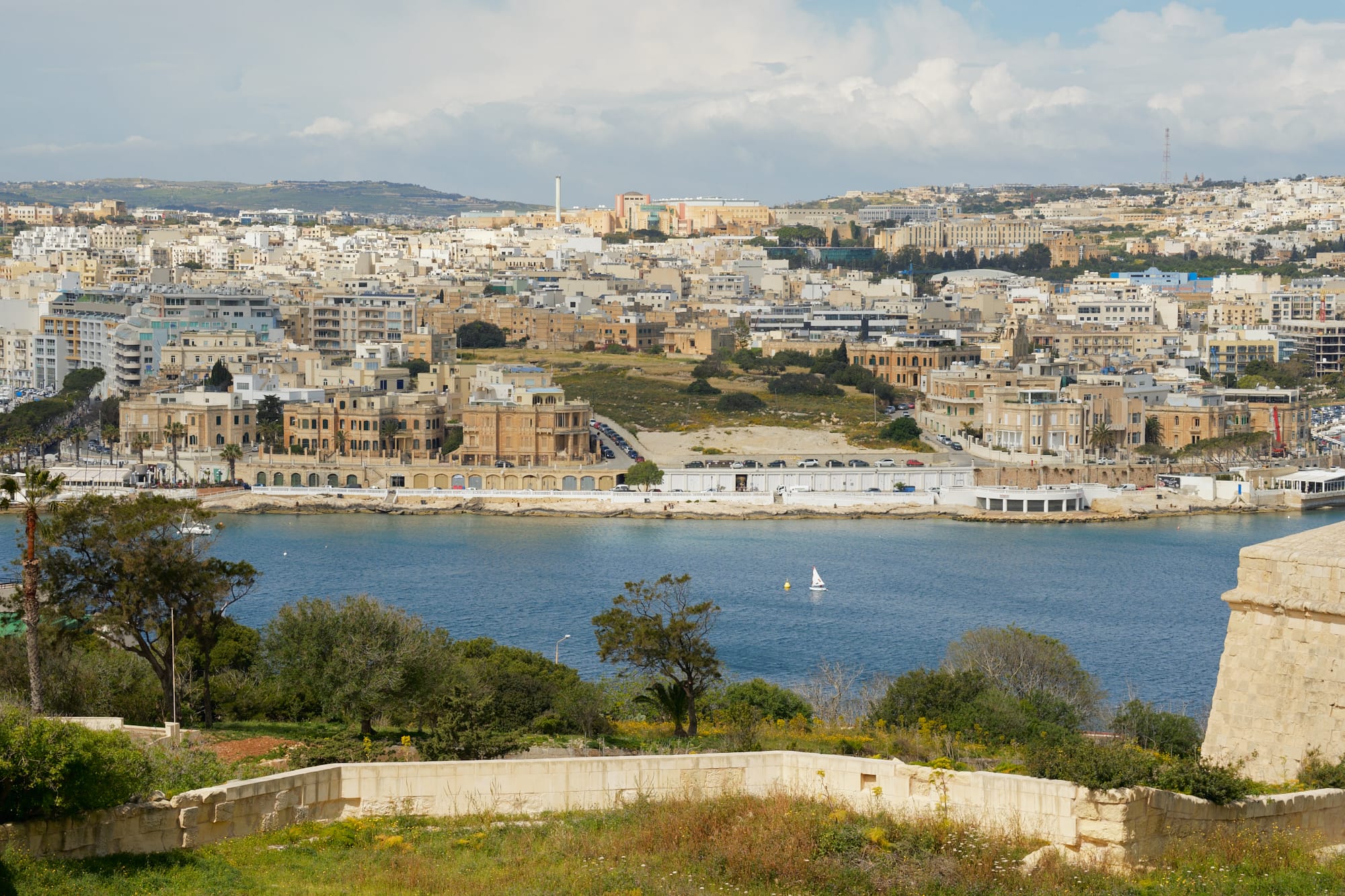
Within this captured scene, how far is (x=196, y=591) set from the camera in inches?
564

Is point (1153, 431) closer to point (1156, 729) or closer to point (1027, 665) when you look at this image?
point (1027, 665)

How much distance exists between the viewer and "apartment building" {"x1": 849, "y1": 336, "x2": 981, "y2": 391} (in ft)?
187

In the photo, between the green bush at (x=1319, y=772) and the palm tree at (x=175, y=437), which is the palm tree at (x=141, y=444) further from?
the green bush at (x=1319, y=772)

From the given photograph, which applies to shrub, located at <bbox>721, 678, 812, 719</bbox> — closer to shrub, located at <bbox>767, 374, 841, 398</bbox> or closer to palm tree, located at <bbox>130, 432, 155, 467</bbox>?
palm tree, located at <bbox>130, 432, 155, 467</bbox>

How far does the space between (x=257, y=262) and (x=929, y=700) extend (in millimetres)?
80863

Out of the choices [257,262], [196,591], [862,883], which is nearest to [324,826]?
[862,883]

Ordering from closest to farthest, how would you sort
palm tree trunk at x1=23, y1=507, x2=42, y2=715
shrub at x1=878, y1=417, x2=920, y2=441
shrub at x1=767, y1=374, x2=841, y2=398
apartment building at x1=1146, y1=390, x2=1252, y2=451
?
palm tree trunk at x1=23, y1=507, x2=42, y2=715
shrub at x1=878, y1=417, x2=920, y2=441
apartment building at x1=1146, y1=390, x2=1252, y2=451
shrub at x1=767, y1=374, x2=841, y2=398

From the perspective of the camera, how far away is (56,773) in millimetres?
7074

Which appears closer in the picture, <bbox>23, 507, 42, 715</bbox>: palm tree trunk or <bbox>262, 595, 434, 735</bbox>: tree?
<bbox>23, 507, 42, 715</bbox>: palm tree trunk

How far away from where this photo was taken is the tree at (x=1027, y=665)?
17.3 meters

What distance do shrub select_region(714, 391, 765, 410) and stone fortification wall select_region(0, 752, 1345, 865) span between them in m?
41.7

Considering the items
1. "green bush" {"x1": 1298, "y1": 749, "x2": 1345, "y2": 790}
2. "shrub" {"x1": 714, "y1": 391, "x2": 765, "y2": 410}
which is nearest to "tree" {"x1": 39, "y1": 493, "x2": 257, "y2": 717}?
"green bush" {"x1": 1298, "y1": 749, "x2": 1345, "y2": 790}

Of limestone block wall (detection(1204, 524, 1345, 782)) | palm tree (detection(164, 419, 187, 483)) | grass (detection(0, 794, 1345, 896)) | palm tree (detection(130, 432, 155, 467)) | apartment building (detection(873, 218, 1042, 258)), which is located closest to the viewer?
A: grass (detection(0, 794, 1345, 896))

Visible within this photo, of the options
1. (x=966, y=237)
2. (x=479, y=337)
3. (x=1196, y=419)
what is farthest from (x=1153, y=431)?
(x=966, y=237)
